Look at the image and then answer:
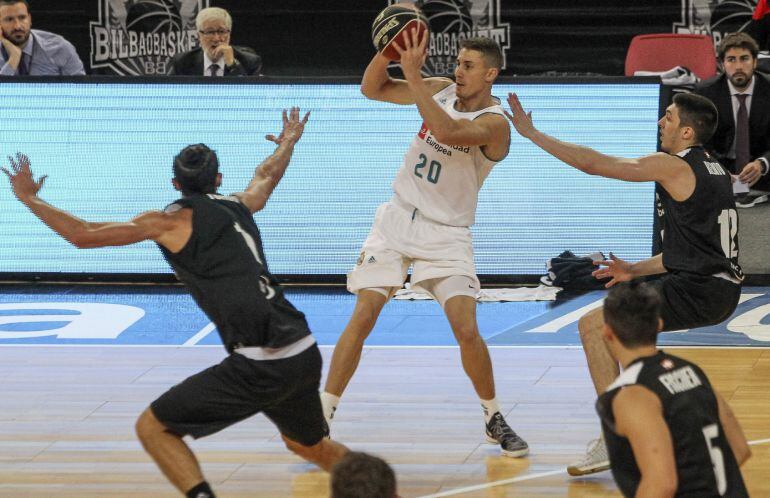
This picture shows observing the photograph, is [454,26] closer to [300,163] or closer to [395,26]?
[300,163]

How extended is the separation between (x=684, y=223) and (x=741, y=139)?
499 centimetres

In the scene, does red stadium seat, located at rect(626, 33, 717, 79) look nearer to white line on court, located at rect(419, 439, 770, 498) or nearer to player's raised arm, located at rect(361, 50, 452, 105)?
player's raised arm, located at rect(361, 50, 452, 105)

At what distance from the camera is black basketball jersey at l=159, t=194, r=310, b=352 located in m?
5.12

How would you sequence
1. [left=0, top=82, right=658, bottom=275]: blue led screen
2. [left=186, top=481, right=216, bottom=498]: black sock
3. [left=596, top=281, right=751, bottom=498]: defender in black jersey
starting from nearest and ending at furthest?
[left=596, top=281, right=751, bottom=498]: defender in black jersey < [left=186, top=481, right=216, bottom=498]: black sock < [left=0, top=82, right=658, bottom=275]: blue led screen

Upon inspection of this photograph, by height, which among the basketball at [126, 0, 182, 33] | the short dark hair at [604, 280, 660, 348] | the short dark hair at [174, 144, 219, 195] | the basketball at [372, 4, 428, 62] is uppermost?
the basketball at [372, 4, 428, 62]

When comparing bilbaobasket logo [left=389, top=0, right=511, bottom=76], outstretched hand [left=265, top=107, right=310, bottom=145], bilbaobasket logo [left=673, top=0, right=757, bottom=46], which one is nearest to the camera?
outstretched hand [left=265, top=107, right=310, bottom=145]

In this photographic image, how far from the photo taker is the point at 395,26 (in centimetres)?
668

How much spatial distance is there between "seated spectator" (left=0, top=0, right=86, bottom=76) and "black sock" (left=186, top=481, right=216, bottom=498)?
6878 millimetres

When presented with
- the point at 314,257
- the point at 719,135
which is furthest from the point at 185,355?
the point at 719,135

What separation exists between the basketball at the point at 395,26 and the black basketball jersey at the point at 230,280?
1.83 metres

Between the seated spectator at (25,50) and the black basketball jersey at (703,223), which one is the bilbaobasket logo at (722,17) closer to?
the seated spectator at (25,50)

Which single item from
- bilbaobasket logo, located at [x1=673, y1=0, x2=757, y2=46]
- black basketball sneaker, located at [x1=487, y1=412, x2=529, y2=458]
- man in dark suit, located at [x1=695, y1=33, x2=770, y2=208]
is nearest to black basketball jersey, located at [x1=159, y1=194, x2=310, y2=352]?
black basketball sneaker, located at [x1=487, y1=412, x2=529, y2=458]

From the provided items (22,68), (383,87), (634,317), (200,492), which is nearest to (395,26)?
(383,87)

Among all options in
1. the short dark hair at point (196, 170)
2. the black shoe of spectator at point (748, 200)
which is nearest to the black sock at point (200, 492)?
the short dark hair at point (196, 170)
